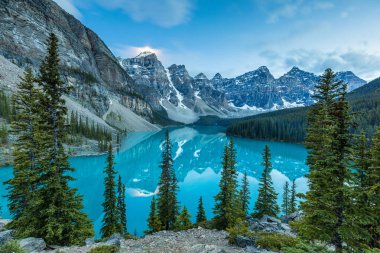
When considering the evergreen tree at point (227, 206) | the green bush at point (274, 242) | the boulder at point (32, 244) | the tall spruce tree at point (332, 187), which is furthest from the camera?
the evergreen tree at point (227, 206)

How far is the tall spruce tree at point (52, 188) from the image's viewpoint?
1250 centimetres

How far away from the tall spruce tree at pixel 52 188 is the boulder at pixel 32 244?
19.9 inches

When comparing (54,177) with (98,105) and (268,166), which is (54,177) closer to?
(268,166)

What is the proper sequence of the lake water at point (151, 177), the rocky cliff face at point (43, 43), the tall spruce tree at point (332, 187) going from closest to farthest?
the tall spruce tree at point (332, 187) → the lake water at point (151, 177) → the rocky cliff face at point (43, 43)

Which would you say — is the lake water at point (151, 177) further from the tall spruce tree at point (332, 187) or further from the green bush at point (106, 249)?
the tall spruce tree at point (332, 187)

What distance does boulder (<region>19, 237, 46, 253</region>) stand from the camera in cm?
1080

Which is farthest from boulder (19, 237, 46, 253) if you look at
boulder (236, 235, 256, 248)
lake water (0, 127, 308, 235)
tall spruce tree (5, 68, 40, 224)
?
lake water (0, 127, 308, 235)

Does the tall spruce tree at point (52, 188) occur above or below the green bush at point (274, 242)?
above

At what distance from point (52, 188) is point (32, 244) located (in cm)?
306

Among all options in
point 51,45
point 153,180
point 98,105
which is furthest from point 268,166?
point 98,105

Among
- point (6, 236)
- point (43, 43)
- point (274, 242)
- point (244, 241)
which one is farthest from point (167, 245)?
point (43, 43)

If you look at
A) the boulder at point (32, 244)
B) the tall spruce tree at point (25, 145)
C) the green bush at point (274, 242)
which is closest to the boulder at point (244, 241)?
the green bush at point (274, 242)

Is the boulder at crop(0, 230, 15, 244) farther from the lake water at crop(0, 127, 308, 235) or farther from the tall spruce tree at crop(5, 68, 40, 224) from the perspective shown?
the lake water at crop(0, 127, 308, 235)

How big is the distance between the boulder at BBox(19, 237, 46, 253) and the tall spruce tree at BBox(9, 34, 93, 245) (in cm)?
51
